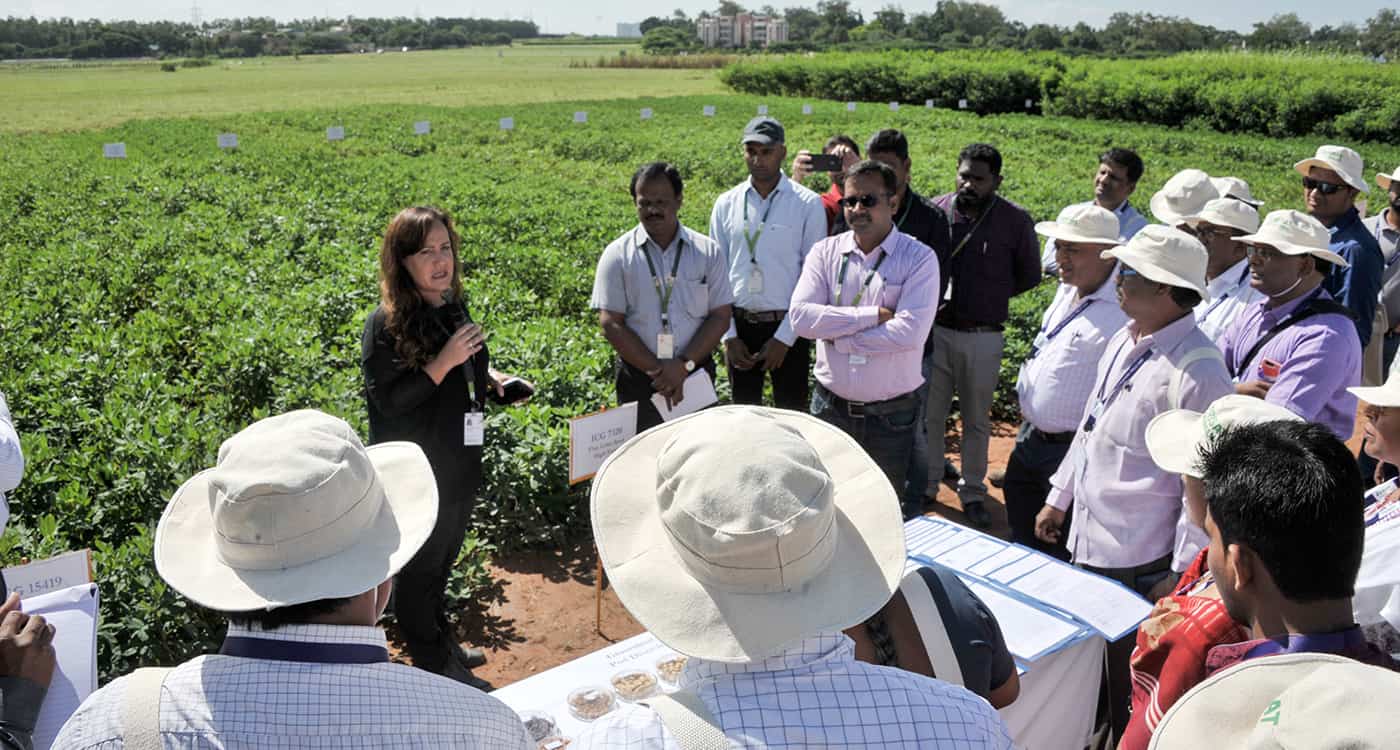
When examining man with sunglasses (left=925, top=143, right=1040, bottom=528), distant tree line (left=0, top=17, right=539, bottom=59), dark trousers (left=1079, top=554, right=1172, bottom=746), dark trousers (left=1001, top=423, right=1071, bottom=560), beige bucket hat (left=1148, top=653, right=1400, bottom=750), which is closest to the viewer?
beige bucket hat (left=1148, top=653, right=1400, bottom=750)

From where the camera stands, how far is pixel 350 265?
31.3ft

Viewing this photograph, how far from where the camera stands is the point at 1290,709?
124 cm

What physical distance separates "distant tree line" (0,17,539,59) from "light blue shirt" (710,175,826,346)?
220ft

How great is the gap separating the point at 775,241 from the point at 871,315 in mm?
1529

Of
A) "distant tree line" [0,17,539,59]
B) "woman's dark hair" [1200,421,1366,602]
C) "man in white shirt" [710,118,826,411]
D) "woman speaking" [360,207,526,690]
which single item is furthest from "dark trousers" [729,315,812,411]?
"distant tree line" [0,17,539,59]

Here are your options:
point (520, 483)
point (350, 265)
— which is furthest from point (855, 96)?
point (520, 483)

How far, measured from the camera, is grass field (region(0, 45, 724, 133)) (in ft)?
121

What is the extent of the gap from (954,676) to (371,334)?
278 centimetres

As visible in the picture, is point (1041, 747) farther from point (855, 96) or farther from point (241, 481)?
point (855, 96)

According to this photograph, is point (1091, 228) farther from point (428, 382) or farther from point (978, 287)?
point (428, 382)

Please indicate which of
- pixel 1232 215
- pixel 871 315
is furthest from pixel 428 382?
pixel 1232 215

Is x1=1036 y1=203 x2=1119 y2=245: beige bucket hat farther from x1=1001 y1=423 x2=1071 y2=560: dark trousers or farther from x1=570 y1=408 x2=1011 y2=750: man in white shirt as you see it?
x1=570 y1=408 x2=1011 y2=750: man in white shirt

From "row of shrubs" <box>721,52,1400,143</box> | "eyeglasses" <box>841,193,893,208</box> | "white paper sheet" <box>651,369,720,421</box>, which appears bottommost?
"white paper sheet" <box>651,369,720,421</box>

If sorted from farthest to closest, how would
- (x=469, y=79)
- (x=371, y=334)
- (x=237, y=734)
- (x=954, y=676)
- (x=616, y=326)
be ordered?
(x=469, y=79), (x=616, y=326), (x=371, y=334), (x=954, y=676), (x=237, y=734)
